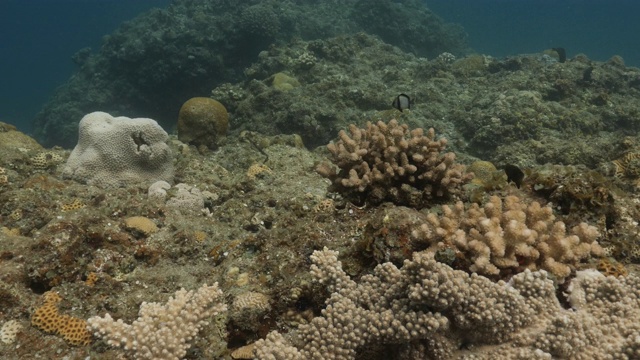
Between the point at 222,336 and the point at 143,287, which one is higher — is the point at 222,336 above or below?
above

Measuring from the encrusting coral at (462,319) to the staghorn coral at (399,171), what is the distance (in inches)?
61.8

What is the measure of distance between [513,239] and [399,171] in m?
1.53

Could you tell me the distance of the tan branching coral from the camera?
3113 millimetres

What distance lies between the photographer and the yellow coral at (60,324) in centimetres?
344

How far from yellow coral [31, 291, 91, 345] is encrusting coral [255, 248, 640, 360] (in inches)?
68.8

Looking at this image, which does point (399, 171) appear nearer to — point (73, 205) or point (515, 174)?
point (515, 174)

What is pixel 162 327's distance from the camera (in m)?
3.05

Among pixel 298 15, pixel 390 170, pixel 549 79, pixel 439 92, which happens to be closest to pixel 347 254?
pixel 390 170

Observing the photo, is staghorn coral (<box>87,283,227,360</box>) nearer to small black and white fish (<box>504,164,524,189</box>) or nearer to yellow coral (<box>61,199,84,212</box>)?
yellow coral (<box>61,199,84,212</box>)

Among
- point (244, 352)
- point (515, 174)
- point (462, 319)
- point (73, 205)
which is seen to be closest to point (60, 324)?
point (244, 352)

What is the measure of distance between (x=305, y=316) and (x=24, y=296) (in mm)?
2839

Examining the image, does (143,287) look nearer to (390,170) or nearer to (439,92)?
(390,170)

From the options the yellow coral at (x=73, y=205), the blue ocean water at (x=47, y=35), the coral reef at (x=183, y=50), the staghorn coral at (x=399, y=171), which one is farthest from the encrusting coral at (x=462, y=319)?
the blue ocean water at (x=47, y=35)

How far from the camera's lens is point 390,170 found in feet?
14.4
